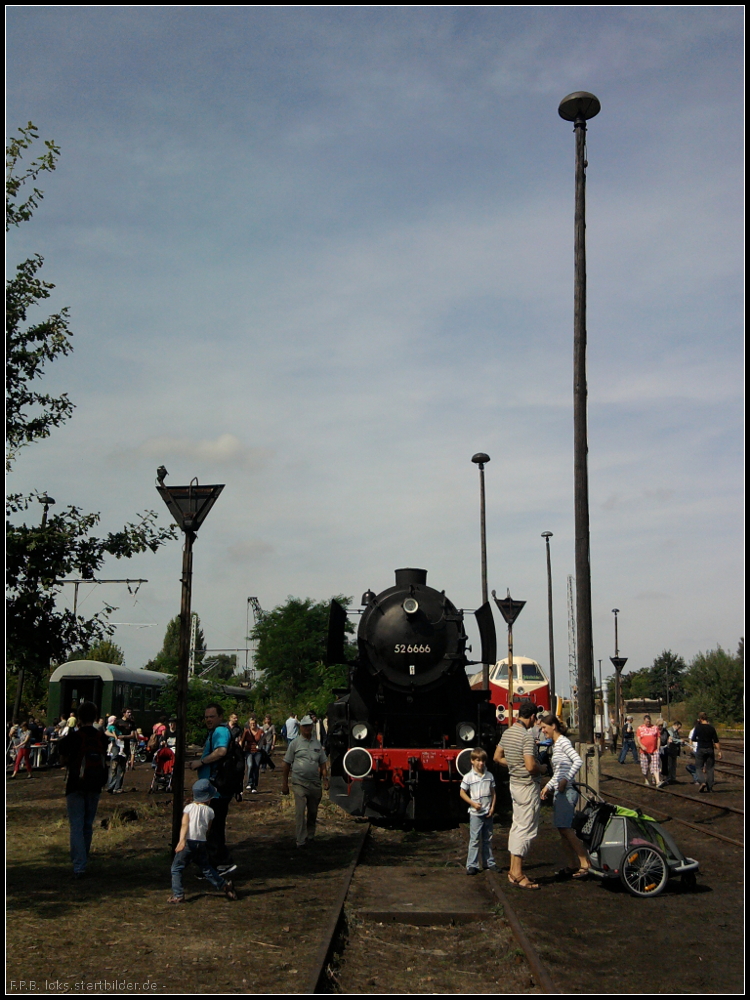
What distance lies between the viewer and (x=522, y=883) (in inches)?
375

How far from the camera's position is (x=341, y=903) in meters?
8.21

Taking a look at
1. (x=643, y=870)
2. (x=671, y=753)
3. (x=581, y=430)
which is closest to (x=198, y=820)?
(x=643, y=870)

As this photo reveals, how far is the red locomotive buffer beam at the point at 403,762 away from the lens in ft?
41.0

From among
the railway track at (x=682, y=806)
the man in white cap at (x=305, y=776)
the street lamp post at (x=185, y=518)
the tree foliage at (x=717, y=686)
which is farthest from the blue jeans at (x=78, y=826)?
the tree foliage at (x=717, y=686)

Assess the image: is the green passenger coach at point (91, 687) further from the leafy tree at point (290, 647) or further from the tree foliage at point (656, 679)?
the tree foliage at point (656, 679)

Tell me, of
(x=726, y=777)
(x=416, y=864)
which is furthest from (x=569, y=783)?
→ (x=726, y=777)

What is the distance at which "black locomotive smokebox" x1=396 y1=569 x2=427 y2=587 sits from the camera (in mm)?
14398

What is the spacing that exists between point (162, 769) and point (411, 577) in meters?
8.18

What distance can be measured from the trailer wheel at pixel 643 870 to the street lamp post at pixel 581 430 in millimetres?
3490

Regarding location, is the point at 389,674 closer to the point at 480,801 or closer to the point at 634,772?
the point at 480,801

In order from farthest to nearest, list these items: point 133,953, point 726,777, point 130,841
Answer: point 726,777, point 130,841, point 133,953

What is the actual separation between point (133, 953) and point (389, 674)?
7.15 meters

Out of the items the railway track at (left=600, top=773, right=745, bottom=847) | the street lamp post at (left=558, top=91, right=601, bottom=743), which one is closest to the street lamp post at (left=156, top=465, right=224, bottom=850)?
the street lamp post at (left=558, top=91, right=601, bottom=743)

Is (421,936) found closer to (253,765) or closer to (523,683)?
(253,765)
